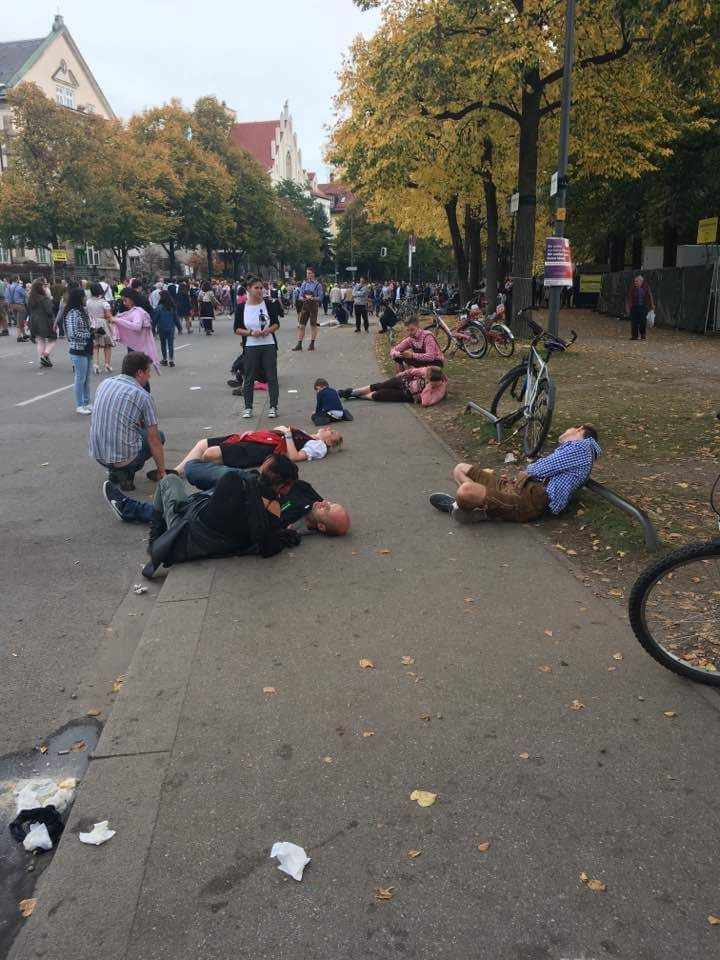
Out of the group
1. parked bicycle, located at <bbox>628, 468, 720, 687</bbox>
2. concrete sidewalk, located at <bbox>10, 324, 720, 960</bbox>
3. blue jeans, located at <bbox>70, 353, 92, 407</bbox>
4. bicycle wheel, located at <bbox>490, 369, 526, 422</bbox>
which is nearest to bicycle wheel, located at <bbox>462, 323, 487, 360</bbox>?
bicycle wheel, located at <bbox>490, 369, 526, 422</bbox>

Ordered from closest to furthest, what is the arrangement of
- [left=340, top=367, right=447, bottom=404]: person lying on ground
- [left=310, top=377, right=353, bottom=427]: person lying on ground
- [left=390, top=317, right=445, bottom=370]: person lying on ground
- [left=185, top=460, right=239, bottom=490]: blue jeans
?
1. [left=185, top=460, right=239, bottom=490]: blue jeans
2. [left=310, top=377, right=353, bottom=427]: person lying on ground
3. [left=340, top=367, right=447, bottom=404]: person lying on ground
4. [left=390, top=317, right=445, bottom=370]: person lying on ground

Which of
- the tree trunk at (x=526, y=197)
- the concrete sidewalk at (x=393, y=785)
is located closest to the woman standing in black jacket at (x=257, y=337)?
the concrete sidewalk at (x=393, y=785)

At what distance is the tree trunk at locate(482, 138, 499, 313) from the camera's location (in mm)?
23531

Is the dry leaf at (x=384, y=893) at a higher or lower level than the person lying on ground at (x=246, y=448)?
lower

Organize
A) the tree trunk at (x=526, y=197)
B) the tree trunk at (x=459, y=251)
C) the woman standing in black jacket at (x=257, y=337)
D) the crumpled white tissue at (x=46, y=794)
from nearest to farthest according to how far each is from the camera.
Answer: the crumpled white tissue at (x=46, y=794), the woman standing in black jacket at (x=257, y=337), the tree trunk at (x=526, y=197), the tree trunk at (x=459, y=251)

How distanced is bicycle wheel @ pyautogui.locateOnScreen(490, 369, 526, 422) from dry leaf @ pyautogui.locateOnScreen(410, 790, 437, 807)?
630 centimetres

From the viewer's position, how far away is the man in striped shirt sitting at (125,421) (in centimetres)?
674

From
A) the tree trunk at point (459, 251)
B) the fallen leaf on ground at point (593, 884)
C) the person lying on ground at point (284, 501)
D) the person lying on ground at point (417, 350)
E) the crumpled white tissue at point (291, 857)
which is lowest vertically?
the crumpled white tissue at point (291, 857)

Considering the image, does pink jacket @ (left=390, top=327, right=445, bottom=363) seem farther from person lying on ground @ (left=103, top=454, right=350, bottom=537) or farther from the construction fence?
the construction fence

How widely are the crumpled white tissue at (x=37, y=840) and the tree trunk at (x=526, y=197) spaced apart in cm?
1699

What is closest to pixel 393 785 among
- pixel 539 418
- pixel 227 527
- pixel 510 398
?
pixel 227 527

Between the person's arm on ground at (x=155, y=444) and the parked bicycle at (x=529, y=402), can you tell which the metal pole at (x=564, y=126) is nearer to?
the parked bicycle at (x=529, y=402)

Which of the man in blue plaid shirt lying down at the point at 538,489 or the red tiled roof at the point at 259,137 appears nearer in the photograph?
the man in blue plaid shirt lying down at the point at 538,489

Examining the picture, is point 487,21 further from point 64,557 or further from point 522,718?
point 522,718
